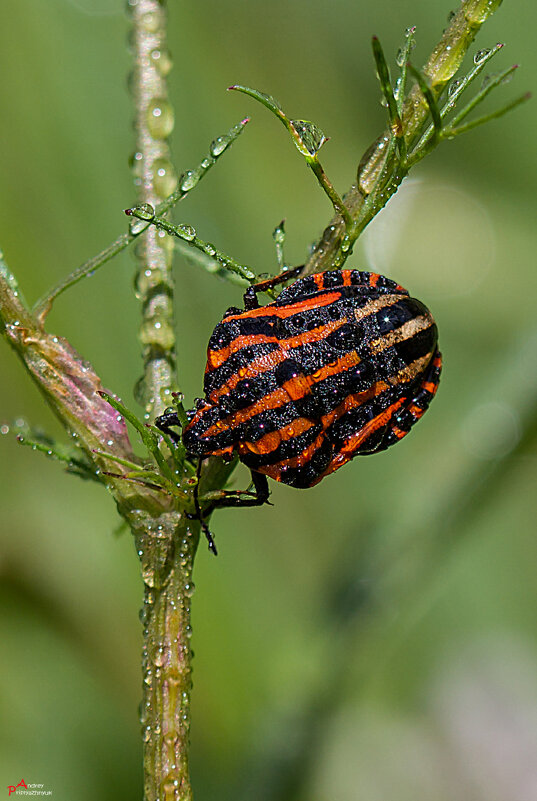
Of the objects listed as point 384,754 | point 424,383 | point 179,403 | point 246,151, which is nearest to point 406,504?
point 424,383

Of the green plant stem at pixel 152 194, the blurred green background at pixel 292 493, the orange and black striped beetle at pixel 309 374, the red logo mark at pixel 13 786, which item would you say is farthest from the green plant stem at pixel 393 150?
the red logo mark at pixel 13 786

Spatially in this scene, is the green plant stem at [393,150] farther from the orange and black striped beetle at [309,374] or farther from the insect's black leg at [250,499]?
the insect's black leg at [250,499]

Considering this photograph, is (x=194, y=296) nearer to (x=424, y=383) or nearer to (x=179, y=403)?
(x=424, y=383)

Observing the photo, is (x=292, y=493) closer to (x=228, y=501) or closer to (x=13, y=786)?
(x=13, y=786)

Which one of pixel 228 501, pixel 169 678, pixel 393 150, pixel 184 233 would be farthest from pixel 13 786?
pixel 393 150

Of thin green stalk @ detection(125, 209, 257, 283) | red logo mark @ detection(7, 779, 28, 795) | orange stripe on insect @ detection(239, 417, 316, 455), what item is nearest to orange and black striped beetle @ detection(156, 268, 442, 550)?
orange stripe on insect @ detection(239, 417, 316, 455)

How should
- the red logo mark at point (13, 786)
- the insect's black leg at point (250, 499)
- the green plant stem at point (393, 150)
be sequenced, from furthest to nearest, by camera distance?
the red logo mark at point (13, 786) → the insect's black leg at point (250, 499) → the green plant stem at point (393, 150)
